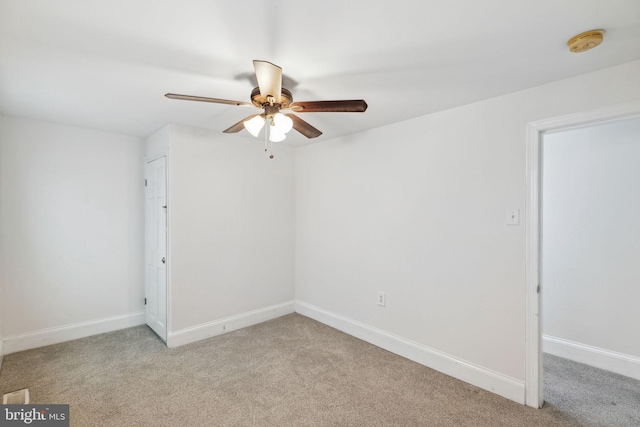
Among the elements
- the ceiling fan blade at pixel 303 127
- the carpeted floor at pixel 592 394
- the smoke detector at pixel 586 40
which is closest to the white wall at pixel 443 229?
the carpeted floor at pixel 592 394

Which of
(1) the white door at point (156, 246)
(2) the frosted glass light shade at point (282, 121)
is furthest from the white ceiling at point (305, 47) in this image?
(1) the white door at point (156, 246)

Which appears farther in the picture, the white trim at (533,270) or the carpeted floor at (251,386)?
the white trim at (533,270)

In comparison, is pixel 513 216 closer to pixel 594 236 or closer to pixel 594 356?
pixel 594 236

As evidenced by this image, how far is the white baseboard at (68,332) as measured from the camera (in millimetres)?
2824

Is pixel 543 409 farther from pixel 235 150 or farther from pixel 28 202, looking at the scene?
pixel 28 202

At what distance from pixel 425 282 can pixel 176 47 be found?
2.56 metres

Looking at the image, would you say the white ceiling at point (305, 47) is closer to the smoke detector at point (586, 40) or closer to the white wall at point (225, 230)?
the smoke detector at point (586, 40)

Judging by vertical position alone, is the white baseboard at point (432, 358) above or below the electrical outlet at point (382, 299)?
below

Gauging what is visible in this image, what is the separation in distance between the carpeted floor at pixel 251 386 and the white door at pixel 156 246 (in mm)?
298

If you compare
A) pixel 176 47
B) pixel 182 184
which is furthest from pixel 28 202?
pixel 176 47

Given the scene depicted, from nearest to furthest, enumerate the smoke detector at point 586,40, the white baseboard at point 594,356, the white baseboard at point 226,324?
the smoke detector at point 586,40, the white baseboard at point 594,356, the white baseboard at point 226,324

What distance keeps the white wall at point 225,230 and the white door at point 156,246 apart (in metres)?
0.17

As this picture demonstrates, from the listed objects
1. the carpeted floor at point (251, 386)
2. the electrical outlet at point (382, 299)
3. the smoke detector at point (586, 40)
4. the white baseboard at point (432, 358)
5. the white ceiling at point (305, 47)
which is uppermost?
the white ceiling at point (305, 47)

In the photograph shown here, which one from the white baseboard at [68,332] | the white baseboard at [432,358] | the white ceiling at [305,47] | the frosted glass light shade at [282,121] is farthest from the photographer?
the white baseboard at [68,332]
